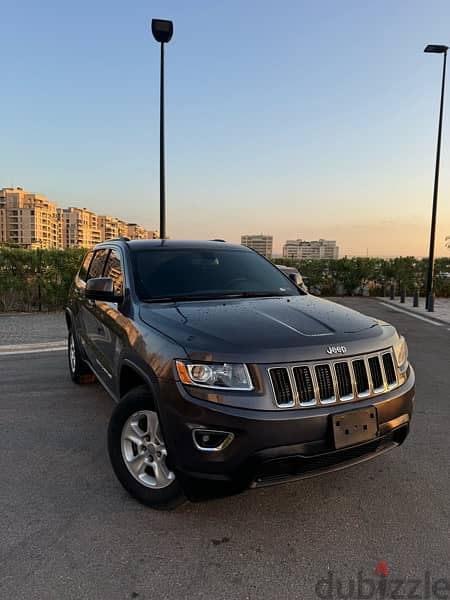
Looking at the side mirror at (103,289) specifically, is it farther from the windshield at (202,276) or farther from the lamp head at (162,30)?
the lamp head at (162,30)

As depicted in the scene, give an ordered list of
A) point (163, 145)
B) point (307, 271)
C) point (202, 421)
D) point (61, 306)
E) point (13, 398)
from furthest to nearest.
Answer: point (307, 271) < point (61, 306) < point (163, 145) < point (13, 398) < point (202, 421)

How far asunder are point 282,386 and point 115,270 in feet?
7.36

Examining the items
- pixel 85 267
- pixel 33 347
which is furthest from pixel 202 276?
pixel 33 347

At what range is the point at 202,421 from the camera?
2316 mm

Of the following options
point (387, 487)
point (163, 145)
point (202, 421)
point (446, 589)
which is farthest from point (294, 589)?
point (163, 145)

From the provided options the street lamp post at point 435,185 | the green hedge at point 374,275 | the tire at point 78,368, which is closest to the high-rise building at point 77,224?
the green hedge at point 374,275

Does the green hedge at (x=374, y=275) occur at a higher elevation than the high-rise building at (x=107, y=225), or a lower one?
lower

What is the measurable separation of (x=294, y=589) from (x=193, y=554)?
1.88 feet

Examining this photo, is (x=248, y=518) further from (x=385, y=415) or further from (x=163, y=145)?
(x=163, y=145)

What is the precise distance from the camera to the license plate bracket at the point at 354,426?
2.38 meters

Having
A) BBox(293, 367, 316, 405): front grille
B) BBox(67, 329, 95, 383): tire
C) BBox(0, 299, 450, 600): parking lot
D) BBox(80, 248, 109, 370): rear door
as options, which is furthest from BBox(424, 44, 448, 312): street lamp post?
BBox(293, 367, 316, 405): front grille

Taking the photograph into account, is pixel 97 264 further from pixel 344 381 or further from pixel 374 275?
pixel 374 275

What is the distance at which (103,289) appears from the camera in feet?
11.1

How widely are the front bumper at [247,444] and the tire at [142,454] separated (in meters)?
0.30
